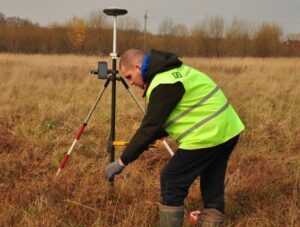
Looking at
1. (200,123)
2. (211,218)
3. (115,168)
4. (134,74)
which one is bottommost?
(211,218)

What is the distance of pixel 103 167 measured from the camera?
4719mm

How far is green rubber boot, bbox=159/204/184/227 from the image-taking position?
9.26 ft

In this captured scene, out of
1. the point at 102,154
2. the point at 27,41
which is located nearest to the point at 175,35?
the point at 27,41

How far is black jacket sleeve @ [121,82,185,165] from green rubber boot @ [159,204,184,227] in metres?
0.49

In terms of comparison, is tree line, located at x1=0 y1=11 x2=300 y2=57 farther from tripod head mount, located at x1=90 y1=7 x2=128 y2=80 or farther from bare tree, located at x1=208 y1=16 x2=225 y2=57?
tripod head mount, located at x1=90 y1=7 x2=128 y2=80

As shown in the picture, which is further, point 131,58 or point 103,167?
point 103,167

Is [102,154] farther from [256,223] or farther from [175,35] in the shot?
[175,35]

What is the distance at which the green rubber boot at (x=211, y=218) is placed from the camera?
3.09 metres

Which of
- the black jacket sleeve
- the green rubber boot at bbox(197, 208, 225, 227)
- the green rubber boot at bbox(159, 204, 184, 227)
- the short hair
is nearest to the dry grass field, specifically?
the green rubber boot at bbox(197, 208, 225, 227)

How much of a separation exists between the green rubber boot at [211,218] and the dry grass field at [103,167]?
1.02 feet

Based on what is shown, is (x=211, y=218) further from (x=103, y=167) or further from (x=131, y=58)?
(x=103, y=167)

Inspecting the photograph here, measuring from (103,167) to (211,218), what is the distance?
1920 mm

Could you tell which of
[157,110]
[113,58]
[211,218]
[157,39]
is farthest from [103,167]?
[157,39]

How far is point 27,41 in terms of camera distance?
1594 inches
